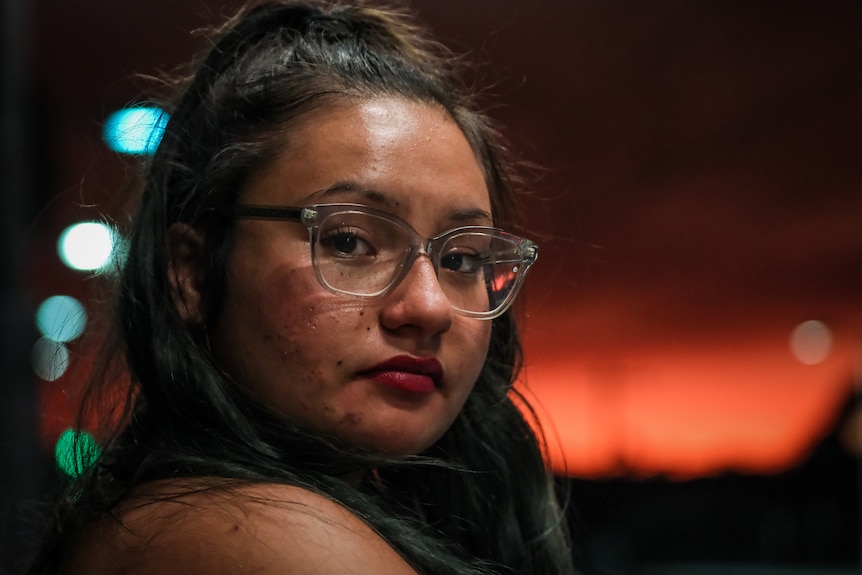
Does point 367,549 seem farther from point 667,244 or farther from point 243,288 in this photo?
point 667,244

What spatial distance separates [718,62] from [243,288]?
100 centimetres

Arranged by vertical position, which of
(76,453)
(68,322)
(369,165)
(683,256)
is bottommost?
(76,453)

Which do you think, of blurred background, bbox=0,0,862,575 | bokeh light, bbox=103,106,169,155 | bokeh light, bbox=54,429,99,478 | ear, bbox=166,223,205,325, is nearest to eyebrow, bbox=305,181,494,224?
ear, bbox=166,223,205,325

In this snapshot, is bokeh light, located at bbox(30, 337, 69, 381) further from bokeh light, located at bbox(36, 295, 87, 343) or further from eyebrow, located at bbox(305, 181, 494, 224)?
eyebrow, located at bbox(305, 181, 494, 224)

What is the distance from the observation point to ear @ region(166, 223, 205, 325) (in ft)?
3.38

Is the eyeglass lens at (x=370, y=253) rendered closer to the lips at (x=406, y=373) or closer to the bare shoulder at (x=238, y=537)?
the lips at (x=406, y=373)

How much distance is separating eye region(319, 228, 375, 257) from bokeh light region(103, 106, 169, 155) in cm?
30

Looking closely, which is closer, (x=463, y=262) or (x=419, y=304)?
(x=419, y=304)

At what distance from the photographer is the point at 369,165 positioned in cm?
99

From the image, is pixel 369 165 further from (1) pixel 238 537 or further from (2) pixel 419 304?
(1) pixel 238 537

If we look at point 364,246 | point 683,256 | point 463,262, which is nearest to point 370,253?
point 364,246

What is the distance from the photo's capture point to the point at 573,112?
157 cm

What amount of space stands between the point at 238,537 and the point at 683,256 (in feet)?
3.41

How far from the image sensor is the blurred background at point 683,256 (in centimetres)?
154
